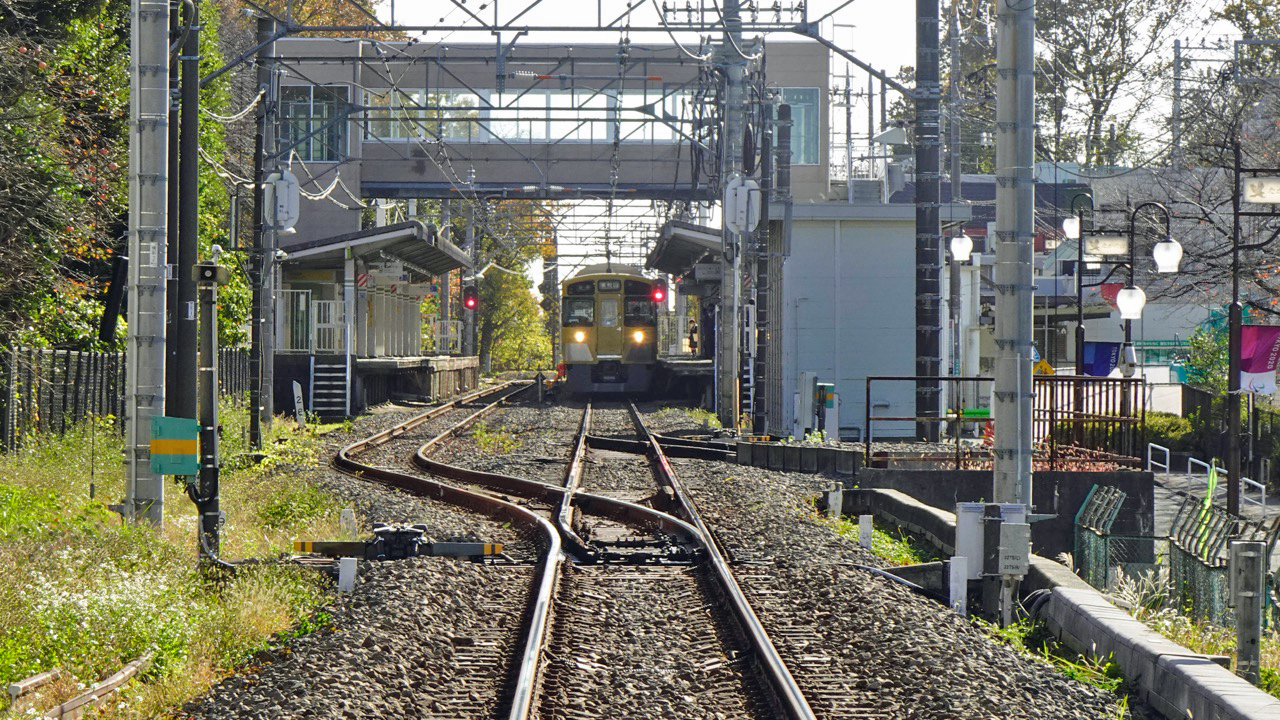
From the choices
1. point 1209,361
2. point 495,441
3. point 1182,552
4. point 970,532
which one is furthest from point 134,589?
point 1209,361

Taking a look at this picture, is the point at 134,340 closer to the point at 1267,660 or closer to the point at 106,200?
the point at 1267,660

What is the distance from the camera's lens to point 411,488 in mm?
16031

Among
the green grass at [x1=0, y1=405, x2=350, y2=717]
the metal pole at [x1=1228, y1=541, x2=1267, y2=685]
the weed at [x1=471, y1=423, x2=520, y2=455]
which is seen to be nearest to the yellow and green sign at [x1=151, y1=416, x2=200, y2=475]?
the green grass at [x1=0, y1=405, x2=350, y2=717]

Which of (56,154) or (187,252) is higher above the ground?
(56,154)

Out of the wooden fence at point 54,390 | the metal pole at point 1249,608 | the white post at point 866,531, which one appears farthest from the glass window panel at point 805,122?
the metal pole at point 1249,608

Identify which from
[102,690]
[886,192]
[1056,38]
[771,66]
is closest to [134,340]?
[102,690]

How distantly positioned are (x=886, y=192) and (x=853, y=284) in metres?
7.16

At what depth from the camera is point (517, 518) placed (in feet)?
42.9

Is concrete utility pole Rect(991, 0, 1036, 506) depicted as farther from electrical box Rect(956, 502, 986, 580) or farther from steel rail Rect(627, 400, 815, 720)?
steel rail Rect(627, 400, 815, 720)

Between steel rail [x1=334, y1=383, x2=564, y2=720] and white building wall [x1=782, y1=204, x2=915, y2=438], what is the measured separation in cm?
644

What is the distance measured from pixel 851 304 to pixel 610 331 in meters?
14.4

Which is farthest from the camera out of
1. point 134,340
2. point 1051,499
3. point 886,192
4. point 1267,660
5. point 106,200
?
point 886,192

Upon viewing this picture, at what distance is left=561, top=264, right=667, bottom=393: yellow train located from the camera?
3878 cm

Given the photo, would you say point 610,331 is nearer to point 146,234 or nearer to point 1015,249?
point 146,234
